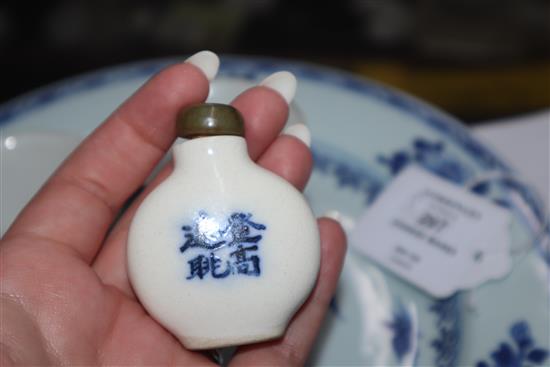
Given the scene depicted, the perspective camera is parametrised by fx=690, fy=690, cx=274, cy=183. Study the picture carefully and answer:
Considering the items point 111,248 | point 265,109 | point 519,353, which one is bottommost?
point 519,353

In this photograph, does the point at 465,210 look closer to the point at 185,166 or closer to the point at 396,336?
the point at 396,336

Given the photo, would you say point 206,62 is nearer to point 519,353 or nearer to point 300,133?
point 300,133

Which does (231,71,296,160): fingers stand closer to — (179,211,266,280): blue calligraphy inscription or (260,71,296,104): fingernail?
(260,71,296,104): fingernail

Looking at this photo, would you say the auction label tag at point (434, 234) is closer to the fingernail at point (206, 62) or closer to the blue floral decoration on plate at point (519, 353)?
the blue floral decoration on plate at point (519, 353)

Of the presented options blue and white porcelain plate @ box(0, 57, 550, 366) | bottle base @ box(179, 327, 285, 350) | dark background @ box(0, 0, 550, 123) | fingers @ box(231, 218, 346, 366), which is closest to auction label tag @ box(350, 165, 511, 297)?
blue and white porcelain plate @ box(0, 57, 550, 366)

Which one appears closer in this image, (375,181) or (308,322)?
(308,322)

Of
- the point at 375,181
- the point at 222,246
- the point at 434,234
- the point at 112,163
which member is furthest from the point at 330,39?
the point at 222,246

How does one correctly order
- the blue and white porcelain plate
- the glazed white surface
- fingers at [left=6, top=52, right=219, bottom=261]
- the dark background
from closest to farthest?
the glazed white surface, fingers at [left=6, top=52, right=219, bottom=261], the blue and white porcelain plate, the dark background

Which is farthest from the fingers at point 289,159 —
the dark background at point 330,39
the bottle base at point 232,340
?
the dark background at point 330,39
